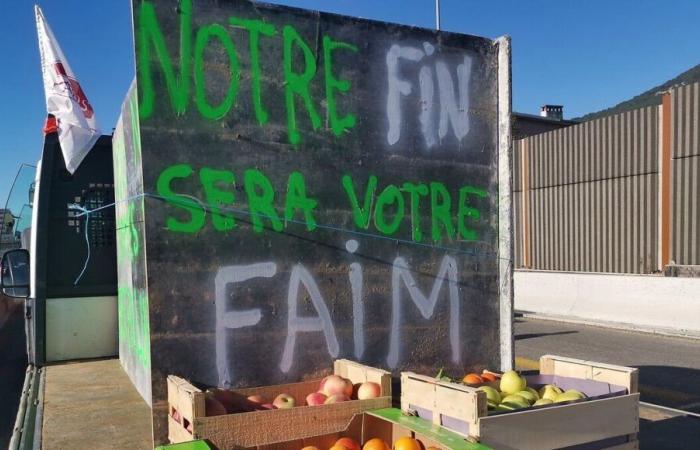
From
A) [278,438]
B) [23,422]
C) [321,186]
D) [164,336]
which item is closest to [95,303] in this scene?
[23,422]

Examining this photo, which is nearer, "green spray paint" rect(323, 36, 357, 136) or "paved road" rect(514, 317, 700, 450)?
"green spray paint" rect(323, 36, 357, 136)

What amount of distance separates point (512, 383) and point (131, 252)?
290cm

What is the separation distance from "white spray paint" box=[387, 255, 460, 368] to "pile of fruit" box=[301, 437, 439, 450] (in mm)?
1193

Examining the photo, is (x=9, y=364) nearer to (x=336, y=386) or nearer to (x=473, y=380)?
(x=336, y=386)

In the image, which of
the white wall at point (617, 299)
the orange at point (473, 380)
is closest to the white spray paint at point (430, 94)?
the orange at point (473, 380)

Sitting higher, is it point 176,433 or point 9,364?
point 176,433

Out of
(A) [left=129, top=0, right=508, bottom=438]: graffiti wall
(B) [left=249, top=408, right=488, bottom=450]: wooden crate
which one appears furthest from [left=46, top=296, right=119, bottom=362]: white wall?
(B) [left=249, top=408, right=488, bottom=450]: wooden crate

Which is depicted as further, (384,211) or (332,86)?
(384,211)

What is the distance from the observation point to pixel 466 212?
4.80 metres

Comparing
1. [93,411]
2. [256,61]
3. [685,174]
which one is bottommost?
[93,411]

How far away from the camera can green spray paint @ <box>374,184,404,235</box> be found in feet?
14.4

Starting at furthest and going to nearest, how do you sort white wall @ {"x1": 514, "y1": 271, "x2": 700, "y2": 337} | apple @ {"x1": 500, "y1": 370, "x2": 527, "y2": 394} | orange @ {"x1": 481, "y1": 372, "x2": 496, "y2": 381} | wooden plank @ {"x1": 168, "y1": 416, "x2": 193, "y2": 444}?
1. white wall @ {"x1": 514, "y1": 271, "x2": 700, "y2": 337}
2. orange @ {"x1": 481, "y1": 372, "x2": 496, "y2": 381}
3. apple @ {"x1": 500, "y1": 370, "x2": 527, "y2": 394}
4. wooden plank @ {"x1": 168, "y1": 416, "x2": 193, "y2": 444}

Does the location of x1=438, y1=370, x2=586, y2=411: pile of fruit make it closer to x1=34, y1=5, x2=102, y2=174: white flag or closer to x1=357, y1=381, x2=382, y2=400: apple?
x1=357, y1=381, x2=382, y2=400: apple

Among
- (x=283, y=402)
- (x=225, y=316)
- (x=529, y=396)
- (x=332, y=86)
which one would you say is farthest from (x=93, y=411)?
(x=529, y=396)
